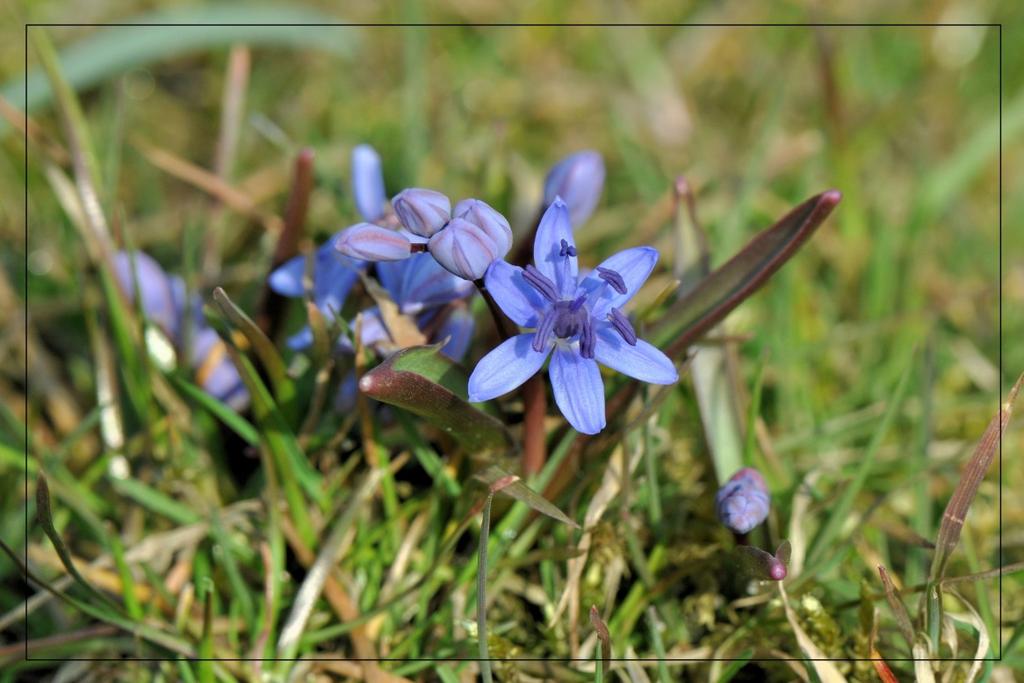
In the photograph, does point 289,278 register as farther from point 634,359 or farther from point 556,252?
point 634,359

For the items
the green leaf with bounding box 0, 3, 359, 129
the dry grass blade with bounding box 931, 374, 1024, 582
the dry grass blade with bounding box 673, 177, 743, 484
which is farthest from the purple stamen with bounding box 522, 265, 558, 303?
the green leaf with bounding box 0, 3, 359, 129

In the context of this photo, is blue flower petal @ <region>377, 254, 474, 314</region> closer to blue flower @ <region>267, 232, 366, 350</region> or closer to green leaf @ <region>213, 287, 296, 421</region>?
blue flower @ <region>267, 232, 366, 350</region>

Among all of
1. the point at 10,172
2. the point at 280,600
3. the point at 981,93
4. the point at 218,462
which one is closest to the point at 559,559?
the point at 280,600

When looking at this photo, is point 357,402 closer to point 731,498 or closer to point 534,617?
point 534,617

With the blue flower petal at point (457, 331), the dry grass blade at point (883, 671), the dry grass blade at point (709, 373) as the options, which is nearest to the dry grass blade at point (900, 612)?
the dry grass blade at point (883, 671)

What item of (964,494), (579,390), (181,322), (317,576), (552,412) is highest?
(181,322)

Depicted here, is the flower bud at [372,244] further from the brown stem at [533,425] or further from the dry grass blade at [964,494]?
the dry grass blade at [964,494]

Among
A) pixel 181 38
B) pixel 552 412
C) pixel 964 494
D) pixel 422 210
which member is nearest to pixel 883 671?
pixel 964 494
